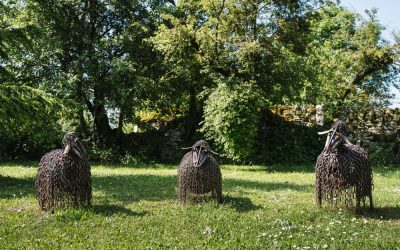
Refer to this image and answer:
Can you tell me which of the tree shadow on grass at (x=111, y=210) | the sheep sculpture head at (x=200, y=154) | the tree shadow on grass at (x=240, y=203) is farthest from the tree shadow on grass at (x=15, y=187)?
the tree shadow on grass at (x=240, y=203)

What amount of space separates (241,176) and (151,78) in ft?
33.6

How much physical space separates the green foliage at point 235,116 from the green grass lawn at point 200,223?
7843 millimetres

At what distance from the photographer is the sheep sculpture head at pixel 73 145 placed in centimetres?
994

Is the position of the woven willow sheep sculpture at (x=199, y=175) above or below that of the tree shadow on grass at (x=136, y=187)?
above

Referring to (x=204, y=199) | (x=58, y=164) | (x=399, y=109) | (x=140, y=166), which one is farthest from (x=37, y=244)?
(x=399, y=109)

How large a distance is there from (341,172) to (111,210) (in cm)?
511

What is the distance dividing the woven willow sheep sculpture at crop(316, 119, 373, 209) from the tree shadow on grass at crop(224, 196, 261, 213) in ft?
5.24

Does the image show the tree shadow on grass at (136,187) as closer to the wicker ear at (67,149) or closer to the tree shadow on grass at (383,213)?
the wicker ear at (67,149)

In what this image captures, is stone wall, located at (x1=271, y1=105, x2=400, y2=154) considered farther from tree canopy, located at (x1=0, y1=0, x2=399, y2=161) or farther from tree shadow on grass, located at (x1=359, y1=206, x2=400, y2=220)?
→ tree shadow on grass, located at (x1=359, y1=206, x2=400, y2=220)

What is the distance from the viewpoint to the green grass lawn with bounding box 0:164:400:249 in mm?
7527

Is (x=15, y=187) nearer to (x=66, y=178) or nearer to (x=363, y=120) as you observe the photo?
(x=66, y=178)

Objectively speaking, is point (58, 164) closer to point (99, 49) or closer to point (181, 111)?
point (99, 49)

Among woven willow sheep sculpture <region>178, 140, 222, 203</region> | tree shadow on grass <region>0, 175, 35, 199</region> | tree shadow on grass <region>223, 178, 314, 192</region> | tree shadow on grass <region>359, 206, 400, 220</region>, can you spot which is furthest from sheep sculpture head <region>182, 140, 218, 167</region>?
tree shadow on grass <region>0, 175, 35, 199</region>

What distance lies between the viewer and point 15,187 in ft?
46.9
